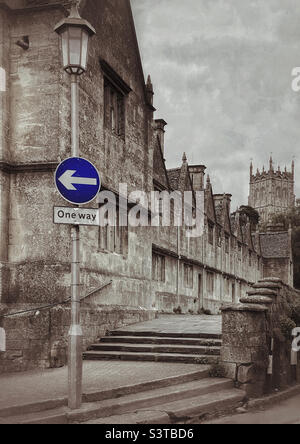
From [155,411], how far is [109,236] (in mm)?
7169

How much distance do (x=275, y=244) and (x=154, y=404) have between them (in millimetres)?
49978

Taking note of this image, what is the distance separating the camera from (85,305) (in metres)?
12.4

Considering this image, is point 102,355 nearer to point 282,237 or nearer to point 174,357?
point 174,357

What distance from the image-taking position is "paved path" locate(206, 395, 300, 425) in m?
7.77

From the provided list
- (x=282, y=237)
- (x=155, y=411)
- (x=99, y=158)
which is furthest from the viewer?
(x=282, y=237)

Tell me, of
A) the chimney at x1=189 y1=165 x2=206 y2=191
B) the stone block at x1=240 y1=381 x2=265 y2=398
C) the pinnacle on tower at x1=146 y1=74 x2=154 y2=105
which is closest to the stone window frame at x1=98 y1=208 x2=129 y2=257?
the pinnacle on tower at x1=146 y1=74 x2=154 y2=105

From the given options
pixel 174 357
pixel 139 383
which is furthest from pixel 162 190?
pixel 139 383

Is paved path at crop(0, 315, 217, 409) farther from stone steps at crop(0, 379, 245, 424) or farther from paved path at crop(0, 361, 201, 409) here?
stone steps at crop(0, 379, 245, 424)

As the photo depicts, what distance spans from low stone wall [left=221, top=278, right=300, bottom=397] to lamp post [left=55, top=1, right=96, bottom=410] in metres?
3.30

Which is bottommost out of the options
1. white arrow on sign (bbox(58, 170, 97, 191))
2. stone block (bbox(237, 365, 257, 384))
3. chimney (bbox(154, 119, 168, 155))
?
stone block (bbox(237, 365, 257, 384))

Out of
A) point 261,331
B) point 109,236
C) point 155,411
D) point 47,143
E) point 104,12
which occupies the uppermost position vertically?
point 104,12

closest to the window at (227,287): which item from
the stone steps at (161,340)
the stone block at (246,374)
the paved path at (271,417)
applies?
the stone steps at (161,340)

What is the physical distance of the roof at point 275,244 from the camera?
2158 inches

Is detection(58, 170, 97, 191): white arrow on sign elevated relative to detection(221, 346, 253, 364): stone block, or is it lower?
elevated
